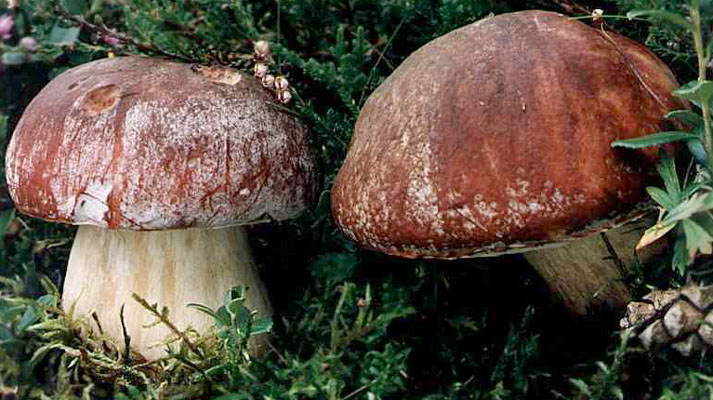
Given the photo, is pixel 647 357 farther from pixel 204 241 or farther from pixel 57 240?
pixel 57 240

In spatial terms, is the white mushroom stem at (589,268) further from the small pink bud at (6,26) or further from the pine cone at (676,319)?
the small pink bud at (6,26)

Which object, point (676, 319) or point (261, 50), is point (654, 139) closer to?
point (676, 319)

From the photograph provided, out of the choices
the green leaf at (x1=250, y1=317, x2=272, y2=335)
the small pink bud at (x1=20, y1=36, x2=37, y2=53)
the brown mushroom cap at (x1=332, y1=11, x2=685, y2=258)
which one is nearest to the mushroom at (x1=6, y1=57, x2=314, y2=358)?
the green leaf at (x1=250, y1=317, x2=272, y2=335)

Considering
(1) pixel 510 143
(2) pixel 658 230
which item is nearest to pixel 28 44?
(1) pixel 510 143

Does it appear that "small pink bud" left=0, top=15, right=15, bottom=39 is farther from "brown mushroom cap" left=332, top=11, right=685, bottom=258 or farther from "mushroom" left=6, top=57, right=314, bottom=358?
"brown mushroom cap" left=332, top=11, right=685, bottom=258

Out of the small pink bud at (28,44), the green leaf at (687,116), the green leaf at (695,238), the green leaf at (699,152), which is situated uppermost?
the small pink bud at (28,44)

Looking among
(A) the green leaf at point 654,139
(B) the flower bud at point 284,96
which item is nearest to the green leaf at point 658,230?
(A) the green leaf at point 654,139

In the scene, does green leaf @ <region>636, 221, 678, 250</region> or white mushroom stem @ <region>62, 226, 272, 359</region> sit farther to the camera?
white mushroom stem @ <region>62, 226, 272, 359</region>
